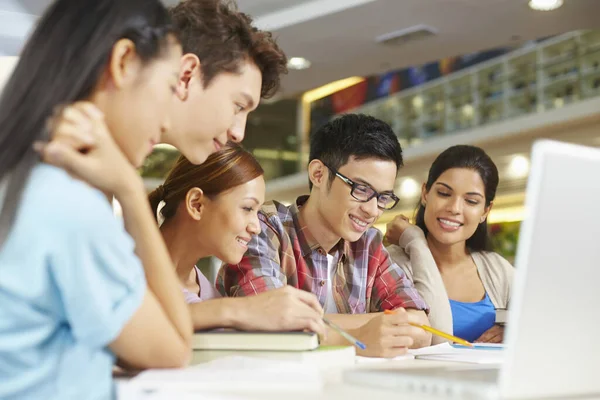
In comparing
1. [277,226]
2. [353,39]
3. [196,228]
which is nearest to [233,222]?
[196,228]

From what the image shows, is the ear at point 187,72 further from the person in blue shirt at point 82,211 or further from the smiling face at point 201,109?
the person in blue shirt at point 82,211

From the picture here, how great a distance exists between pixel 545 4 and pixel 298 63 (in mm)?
2090

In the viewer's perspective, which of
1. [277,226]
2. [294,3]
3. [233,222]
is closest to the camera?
[233,222]

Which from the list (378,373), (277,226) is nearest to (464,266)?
(277,226)

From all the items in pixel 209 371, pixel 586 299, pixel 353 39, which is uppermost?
pixel 353 39

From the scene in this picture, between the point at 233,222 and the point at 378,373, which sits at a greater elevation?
the point at 233,222

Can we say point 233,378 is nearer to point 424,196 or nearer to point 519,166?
point 424,196

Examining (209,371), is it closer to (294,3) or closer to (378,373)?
(378,373)

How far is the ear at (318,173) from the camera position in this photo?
2182mm

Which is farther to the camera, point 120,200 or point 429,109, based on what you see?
point 429,109

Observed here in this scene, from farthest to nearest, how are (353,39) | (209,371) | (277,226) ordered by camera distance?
1. (353,39)
2. (277,226)
3. (209,371)

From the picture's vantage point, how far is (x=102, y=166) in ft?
2.83

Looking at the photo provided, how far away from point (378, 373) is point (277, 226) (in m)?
1.18

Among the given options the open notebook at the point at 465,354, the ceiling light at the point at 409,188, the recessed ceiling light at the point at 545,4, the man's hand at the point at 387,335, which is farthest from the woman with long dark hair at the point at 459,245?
the ceiling light at the point at 409,188
